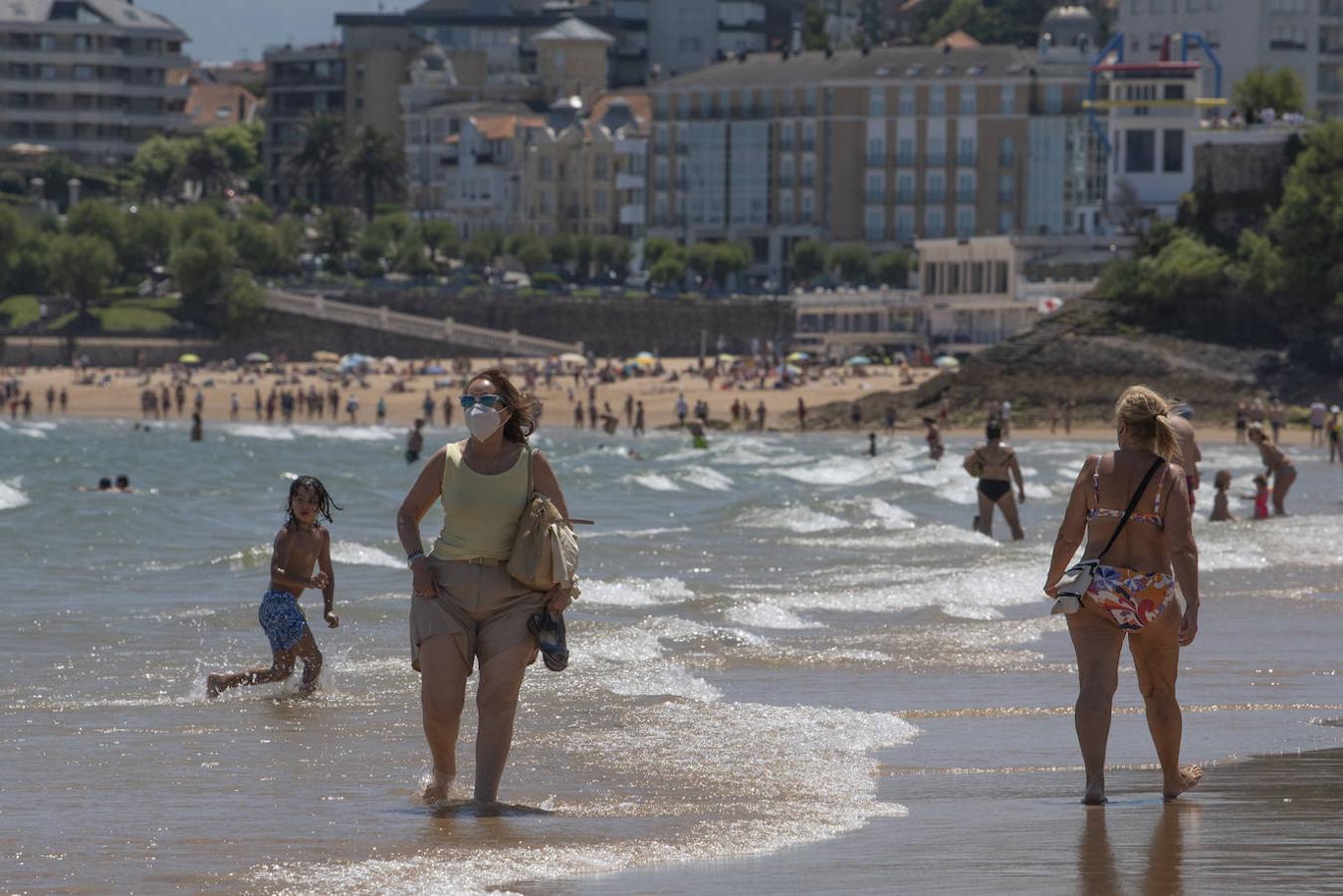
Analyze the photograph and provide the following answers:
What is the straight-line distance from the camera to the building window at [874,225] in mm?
104562

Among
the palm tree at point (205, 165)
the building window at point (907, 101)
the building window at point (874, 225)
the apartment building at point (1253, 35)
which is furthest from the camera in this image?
the palm tree at point (205, 165)

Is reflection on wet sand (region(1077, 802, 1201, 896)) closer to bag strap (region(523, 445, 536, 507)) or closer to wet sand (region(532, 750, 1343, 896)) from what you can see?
wet sand (region(532, 750, 1343, 896))

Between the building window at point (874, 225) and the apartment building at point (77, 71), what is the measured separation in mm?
46559

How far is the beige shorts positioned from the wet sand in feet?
3.69

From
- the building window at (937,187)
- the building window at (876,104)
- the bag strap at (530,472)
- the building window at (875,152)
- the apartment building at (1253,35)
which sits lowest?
the bag strap at (530,472)

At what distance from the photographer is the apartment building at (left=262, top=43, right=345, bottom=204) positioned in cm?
14075

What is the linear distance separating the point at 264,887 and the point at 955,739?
12.5 feet

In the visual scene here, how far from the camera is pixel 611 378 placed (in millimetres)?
78938

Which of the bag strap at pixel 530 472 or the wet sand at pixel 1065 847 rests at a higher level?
the bag strap at pixel 530 472

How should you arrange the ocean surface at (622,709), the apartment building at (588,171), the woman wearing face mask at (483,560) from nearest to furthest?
the ocean surface at (622,709) → the woman wearing face mask at (483,560) → the apartment building at (588,171)

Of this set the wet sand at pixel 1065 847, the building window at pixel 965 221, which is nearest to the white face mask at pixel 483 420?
the wet sand at pixel 1065 847

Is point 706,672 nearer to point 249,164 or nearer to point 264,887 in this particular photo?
point 264,887

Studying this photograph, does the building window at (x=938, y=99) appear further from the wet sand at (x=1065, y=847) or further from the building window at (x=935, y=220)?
the wet sand at (x=1065, y=847)

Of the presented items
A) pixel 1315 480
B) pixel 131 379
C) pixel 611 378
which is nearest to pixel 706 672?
pixel 1315 480
